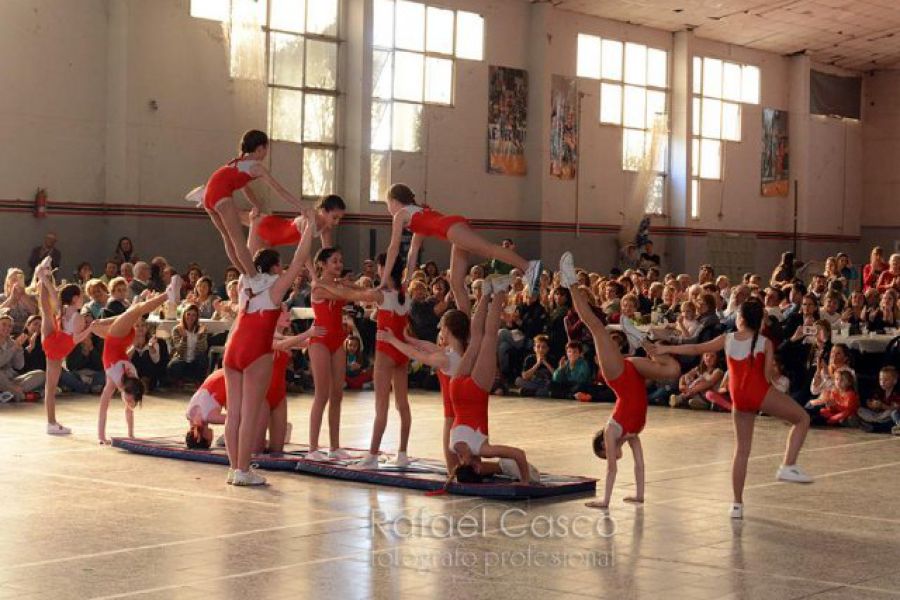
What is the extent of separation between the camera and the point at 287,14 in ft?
79.6

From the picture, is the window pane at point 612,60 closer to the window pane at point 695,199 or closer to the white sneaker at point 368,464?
the window pane at point 695,199

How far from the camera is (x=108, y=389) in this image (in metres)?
12.5

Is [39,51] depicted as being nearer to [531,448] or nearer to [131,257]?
[131,257]

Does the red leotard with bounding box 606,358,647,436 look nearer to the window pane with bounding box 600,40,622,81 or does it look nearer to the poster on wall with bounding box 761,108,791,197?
the window pane with bounding box 600,40,622,81

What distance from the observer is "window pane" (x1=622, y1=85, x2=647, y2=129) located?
99.3 feet

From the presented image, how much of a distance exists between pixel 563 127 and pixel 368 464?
18717 mm

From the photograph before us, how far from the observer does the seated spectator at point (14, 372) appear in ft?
52.9

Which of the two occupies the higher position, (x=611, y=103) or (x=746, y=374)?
(x=611, y=103)

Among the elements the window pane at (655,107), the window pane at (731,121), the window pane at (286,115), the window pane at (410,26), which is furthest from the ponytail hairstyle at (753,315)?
the window pane at (731,121)

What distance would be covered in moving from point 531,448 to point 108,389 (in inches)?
149

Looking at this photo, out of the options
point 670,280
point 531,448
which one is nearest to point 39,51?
point 670,280

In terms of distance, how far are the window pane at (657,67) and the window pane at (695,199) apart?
2403 mm

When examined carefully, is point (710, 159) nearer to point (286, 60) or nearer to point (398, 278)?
point (286, 60)

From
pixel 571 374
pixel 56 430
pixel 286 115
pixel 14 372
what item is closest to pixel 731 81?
pixel 286 115
